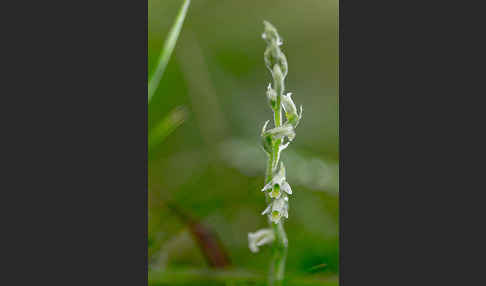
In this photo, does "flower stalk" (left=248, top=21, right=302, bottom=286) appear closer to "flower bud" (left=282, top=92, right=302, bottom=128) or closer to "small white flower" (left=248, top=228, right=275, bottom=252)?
"flower bud" (left=282, top=92, right=302, bottom=128)

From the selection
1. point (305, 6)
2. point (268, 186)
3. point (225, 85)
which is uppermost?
point (305, 6)

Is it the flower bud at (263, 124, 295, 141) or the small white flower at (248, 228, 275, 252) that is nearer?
the flower bud at (263, 124, 295, 141)

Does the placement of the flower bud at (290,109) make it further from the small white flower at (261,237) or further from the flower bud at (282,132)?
the small white flower at (261,237)

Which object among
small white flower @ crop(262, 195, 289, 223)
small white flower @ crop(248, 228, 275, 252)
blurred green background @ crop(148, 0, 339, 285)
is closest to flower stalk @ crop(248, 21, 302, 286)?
small white flower @ crop(262, 195, 289, 223)

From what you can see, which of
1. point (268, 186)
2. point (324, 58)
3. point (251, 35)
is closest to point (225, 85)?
point (251, 35)

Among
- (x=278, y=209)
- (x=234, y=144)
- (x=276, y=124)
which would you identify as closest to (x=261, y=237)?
(x=278, y=209)

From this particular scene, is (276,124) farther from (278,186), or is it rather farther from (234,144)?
(234,144)

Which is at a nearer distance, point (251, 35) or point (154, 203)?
point (154, 203)

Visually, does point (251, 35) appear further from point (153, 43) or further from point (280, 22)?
point (153, 43)

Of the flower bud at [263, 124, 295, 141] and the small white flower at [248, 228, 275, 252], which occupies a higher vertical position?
the flower bud at [263, 124, 295, 141]

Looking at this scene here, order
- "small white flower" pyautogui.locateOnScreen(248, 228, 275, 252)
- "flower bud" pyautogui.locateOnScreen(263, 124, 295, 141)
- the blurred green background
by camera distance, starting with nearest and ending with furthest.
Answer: "flower bud" pyautogui.locateOnScreen(263, 124, 295, 141), "small white flower" pyautogui.locateOnScreen(248, 228, 275, 252), the blurred green background
